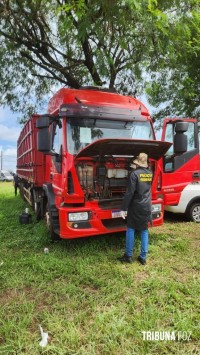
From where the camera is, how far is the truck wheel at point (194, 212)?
305 inches

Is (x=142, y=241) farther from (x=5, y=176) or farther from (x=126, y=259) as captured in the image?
(x=5, y=176)

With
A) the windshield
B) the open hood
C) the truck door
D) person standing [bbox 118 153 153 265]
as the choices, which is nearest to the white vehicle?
the truck door

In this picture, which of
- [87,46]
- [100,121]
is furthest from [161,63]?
Answer: [100,121]

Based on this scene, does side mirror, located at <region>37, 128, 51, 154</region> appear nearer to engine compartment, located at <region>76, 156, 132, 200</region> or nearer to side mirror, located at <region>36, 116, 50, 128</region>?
side mirror, located at <region>36, 116, 50, 128</region>

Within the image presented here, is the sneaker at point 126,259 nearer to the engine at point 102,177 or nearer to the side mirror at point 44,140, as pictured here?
the engine at point 102,177

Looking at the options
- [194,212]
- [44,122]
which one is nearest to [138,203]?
[44,122]

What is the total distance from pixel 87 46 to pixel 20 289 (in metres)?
7.76

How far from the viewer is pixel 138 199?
4844 mm

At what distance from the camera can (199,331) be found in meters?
3.14

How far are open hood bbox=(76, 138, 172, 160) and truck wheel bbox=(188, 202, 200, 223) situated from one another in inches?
104

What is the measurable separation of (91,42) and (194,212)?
18.5 feet

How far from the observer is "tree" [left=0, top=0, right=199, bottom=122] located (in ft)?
16.9

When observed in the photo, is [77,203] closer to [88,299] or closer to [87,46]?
[88,299]

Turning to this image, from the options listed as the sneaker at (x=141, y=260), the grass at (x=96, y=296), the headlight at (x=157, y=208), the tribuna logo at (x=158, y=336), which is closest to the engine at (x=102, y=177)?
the headlight at (x=157, y=208)
